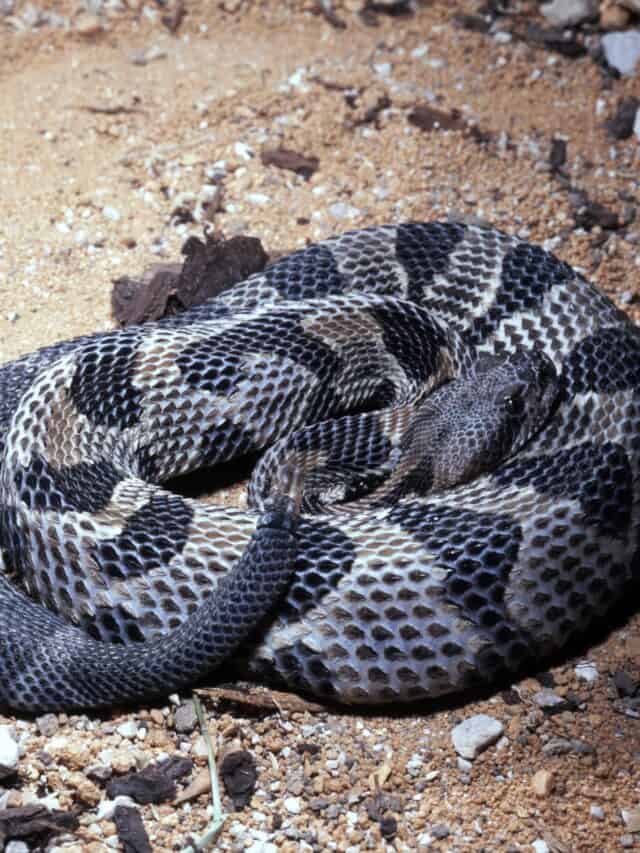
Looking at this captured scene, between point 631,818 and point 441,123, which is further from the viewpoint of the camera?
point 441,123

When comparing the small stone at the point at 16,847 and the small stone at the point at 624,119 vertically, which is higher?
the small stone at the point at 624,119

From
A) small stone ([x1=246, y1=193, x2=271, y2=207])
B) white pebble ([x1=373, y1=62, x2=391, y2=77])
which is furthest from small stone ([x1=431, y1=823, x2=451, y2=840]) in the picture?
white pebble ([x1=373, y1=62, x2=391, y2=77])

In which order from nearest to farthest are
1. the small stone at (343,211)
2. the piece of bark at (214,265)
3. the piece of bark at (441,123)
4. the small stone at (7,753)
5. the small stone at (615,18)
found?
the small stone at (7,753), the piece of bark at (214,265), the small stone at (343,211), the piece of bark at (441,123), the small stone at (615,18)

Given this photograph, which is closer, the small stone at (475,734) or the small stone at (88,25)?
the small stone at (475,734)

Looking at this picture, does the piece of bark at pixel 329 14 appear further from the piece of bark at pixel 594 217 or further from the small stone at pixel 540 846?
the small stone at pixel 540 846

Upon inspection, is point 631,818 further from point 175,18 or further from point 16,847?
Answer: point 175,18

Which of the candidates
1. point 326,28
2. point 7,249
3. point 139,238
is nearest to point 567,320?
point 139,238

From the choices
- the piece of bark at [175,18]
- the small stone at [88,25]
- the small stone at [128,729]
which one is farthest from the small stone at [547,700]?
the small stone at [88,25]

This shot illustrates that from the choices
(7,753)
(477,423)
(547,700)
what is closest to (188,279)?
(477,423)
